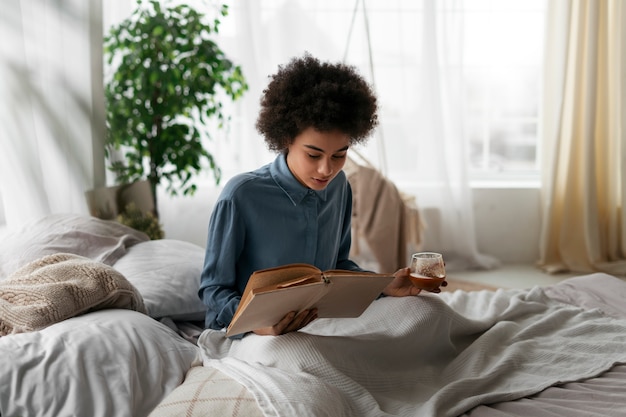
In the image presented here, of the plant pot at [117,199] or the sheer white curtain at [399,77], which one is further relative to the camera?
the sheer white curtain at [399,77]

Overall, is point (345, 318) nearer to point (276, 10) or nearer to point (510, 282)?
point (510, 282)

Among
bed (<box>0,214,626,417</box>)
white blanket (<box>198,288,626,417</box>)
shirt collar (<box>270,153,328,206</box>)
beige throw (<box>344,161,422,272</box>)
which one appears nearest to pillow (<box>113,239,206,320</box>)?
bed (<box>0,214,626,417</box>)

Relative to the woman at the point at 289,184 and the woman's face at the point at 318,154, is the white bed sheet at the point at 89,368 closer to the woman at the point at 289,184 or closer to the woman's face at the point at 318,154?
the woman at the point at 289,184

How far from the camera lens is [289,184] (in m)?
1.92

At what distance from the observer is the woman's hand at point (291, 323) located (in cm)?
161

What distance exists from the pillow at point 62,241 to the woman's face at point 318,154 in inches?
33.9

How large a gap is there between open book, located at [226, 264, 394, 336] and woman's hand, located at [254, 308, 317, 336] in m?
0.01

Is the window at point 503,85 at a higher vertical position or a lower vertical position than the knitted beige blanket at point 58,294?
higher

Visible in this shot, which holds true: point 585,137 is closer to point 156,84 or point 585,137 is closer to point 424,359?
point 156,84

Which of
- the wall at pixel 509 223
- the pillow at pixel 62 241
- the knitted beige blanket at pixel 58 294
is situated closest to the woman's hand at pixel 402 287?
the knitted beige blanket at pixel 58 294

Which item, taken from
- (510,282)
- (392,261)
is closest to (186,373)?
(392,261)

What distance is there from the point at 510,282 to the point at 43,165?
2.64 meters

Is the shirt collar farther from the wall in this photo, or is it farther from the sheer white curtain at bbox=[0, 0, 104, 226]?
the wall

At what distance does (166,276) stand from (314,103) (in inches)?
30.3
